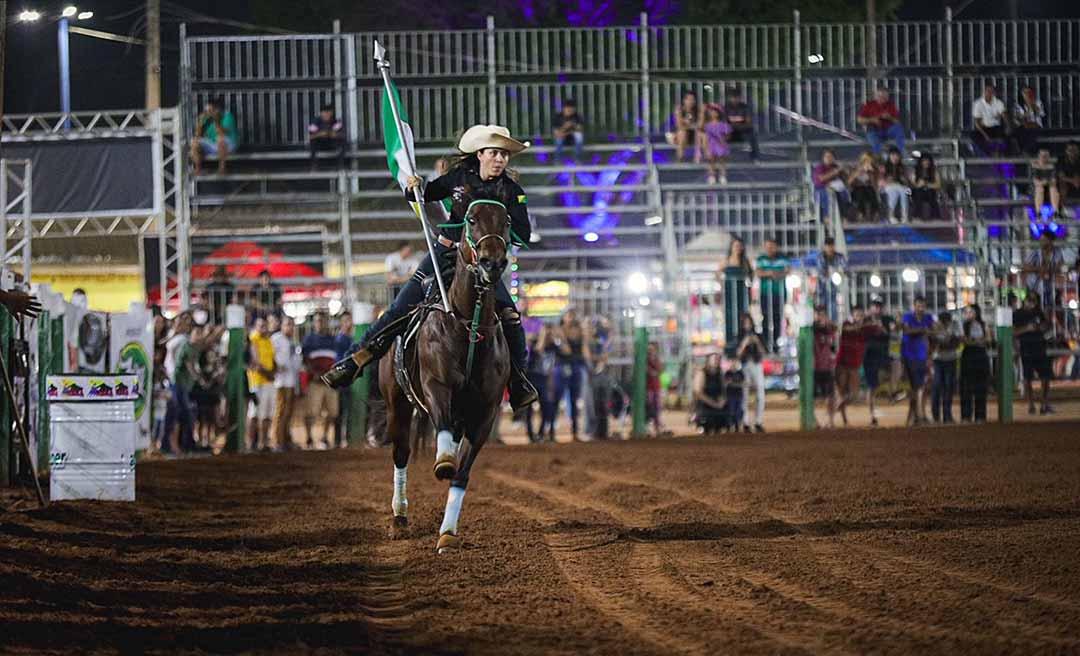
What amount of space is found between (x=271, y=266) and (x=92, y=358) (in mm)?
11661

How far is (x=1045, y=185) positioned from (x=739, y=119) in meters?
6.44

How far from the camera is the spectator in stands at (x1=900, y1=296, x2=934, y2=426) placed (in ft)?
77.2

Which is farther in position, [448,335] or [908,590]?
[448,335]

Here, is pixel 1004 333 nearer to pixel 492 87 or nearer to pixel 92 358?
pixel 492 87

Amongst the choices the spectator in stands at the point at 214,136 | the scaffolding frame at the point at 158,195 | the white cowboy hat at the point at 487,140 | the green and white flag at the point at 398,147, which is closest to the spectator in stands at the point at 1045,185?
the spectator in stands at the point at 214,136

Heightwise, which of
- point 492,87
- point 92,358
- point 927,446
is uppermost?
point 492,87

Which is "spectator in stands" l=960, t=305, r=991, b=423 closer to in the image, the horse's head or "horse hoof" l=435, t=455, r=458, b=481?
the horse's head

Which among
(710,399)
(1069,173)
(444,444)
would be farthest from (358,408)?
(1069,173)

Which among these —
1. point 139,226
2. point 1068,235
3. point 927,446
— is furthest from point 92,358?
point 1068,235

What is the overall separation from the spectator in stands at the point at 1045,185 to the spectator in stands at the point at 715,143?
635 centimetres

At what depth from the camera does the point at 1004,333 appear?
2386cm

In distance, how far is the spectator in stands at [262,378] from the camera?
71.1 ft

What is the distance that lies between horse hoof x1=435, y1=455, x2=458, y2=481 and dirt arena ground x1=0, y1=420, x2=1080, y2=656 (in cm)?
54

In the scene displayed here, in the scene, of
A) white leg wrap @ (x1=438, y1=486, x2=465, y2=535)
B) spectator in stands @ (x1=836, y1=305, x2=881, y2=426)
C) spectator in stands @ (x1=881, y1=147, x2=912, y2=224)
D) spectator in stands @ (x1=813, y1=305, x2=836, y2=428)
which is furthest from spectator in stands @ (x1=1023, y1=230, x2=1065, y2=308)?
white leg wrap @ (x1=438, y1=486, x2=465, y2=535)
